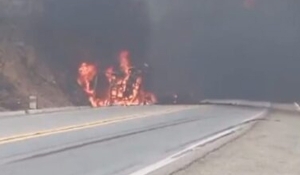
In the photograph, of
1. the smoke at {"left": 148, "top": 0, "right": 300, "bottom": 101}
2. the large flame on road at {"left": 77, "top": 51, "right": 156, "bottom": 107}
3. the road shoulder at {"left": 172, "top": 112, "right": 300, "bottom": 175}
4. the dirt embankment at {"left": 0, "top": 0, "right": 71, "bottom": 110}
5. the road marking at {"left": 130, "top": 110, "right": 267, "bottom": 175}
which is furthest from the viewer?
the smoke at {"left": 148, "top": 0, "right": 300, "bottom": 101}

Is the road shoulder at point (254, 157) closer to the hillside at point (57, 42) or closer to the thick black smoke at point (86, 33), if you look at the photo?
the hillside at point (57, 42)

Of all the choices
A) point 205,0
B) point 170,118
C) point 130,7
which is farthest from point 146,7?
point 170,118

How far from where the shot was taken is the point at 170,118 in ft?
101

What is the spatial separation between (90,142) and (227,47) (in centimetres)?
4315

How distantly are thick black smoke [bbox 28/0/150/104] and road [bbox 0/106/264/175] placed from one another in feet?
56.5

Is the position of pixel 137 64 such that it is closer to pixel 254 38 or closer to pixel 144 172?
pixel 254 38

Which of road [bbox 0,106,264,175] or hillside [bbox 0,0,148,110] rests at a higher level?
hillside [bbox 0,0,148,110]

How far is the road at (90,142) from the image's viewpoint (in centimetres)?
1412

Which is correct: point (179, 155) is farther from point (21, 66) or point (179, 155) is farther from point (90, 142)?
point (21, 66)

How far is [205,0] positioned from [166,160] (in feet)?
140

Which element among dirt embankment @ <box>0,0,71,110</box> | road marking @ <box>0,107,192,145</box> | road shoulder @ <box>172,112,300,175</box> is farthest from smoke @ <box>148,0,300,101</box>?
road shoulder @ <box>172,112,300,175</box>

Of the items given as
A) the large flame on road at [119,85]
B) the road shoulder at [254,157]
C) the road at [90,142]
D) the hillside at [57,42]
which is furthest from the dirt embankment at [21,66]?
the road shoulder at [254,157]

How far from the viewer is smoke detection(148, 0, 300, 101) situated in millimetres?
55250

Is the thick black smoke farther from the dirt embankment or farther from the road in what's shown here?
the road
